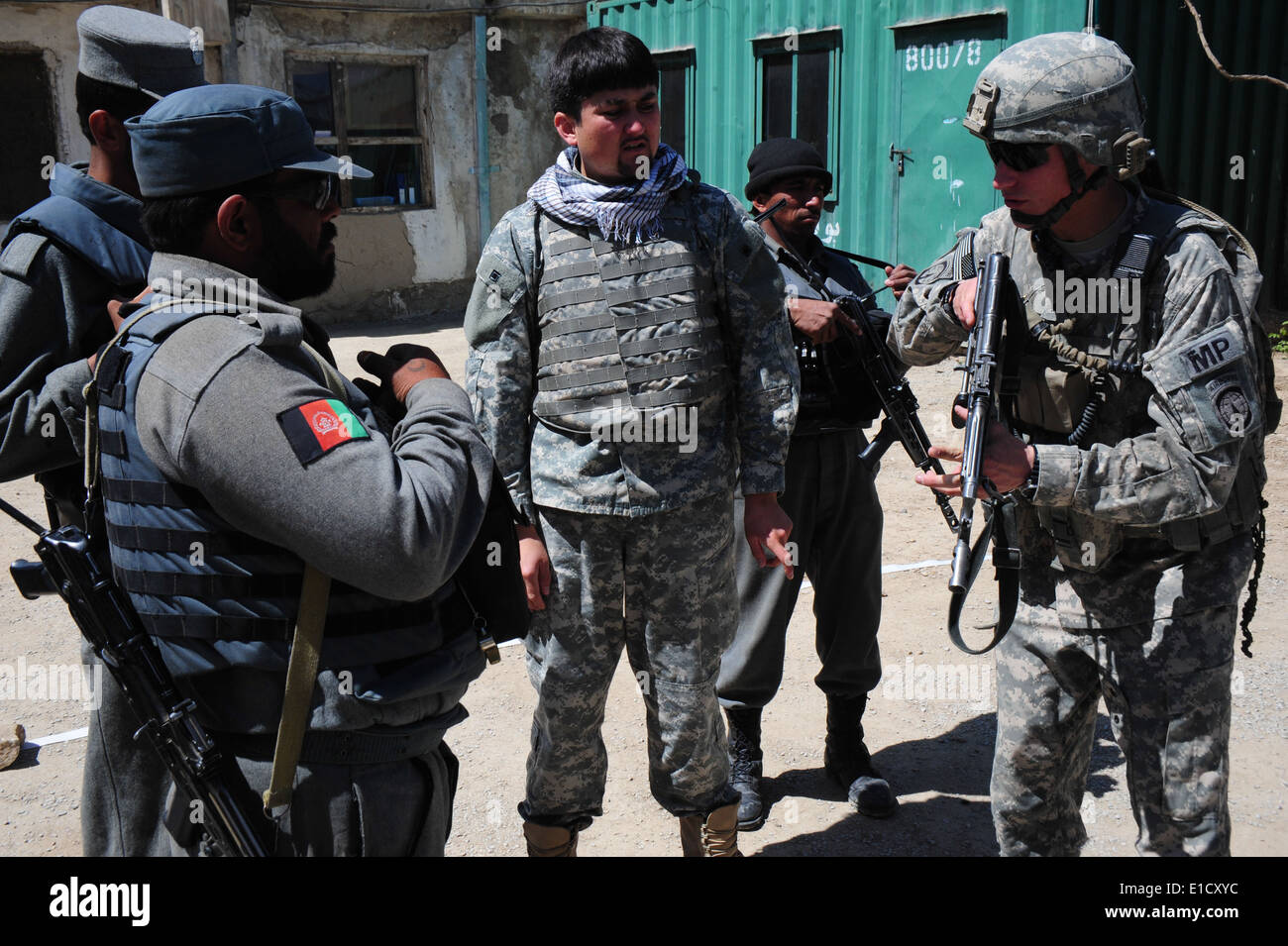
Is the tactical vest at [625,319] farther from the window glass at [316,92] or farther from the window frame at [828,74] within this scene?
the window glass at [316,92]

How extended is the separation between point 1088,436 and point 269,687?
72.1 inches

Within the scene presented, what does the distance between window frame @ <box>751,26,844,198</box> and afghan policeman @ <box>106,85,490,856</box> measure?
8.31 m

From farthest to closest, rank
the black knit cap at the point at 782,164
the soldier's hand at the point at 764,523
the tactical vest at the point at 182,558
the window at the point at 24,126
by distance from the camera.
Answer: the window at the point at 24,126, the black knit cap at the point at 782,164, the soldier's hand at the point at 764,523, the tactical vest at the point at 182,558

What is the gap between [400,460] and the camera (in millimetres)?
1720

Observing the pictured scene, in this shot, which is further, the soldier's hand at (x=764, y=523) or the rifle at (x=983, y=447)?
→ the soldier's hand at (x=764, y=523)

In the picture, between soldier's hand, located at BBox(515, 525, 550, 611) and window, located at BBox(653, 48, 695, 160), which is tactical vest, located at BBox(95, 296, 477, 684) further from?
window, located at BBox(653, 48, 695, 160)

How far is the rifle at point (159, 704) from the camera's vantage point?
1.78 m

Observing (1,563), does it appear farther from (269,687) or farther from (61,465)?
(269,687)

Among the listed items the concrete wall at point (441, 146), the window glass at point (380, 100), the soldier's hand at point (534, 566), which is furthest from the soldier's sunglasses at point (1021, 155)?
the window glass at point (380, 100)

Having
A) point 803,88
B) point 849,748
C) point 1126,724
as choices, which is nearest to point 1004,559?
point 1126,724

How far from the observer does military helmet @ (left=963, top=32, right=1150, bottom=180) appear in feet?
8.03

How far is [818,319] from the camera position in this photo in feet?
12.0

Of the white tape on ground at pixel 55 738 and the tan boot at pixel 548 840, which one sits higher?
the tan boot at pixel 548 840

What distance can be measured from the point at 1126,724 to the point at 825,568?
1.37m
